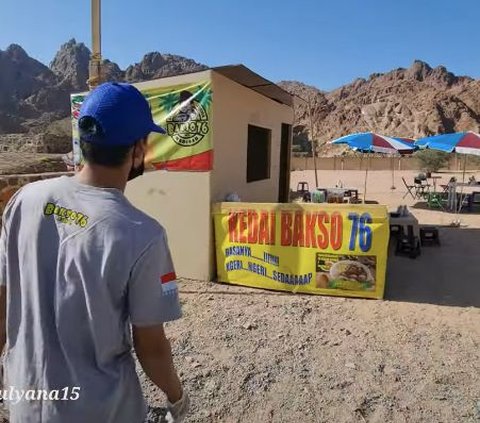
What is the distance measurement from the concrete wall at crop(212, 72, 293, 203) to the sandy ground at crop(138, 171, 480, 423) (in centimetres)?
155

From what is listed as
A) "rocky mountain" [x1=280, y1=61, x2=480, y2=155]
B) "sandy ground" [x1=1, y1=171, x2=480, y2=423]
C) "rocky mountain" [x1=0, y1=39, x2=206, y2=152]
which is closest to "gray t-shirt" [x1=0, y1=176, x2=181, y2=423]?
"sandy ground" [x1=1, y1=171, x2=480, y2=423]

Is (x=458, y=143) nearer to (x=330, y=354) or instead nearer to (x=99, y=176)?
(x=330, y=354)

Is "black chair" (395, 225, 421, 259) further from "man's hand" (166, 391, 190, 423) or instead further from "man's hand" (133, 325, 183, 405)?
"man's hand" (133, 325, 183, 405)

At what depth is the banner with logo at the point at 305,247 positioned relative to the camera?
4.87 m

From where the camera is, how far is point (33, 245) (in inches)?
46.5

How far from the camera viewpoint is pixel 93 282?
44.4 inches

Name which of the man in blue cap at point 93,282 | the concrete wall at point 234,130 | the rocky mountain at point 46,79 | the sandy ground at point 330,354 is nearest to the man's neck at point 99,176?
the man in blue cap at point 93,282

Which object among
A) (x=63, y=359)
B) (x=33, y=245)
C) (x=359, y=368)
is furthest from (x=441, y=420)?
(x=33, y=245)

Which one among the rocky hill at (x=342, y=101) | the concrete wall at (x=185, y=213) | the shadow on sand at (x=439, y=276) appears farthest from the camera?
the rocky hill at (x=342, y=101)

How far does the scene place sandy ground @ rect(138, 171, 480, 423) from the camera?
282 cm

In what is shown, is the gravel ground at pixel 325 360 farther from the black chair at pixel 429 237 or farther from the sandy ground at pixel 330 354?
the black chair at pixel 429 237

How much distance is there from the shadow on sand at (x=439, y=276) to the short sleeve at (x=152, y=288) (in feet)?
14.3

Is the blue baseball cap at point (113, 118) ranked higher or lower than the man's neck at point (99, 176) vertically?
higher

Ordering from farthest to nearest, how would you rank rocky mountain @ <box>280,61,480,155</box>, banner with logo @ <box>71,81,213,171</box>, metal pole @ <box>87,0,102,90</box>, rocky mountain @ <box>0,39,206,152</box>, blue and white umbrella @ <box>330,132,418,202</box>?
rocky mountain @ <box>280,61,480,155</box>
rocky mountain @ <box>0,39,206,152</box>
blue and white umbrella @ <box>330,132,418,202</box>
banner with logo @ <box>71,81,213,171</box>
metal pole @ <box>87,0,102,90</box>
